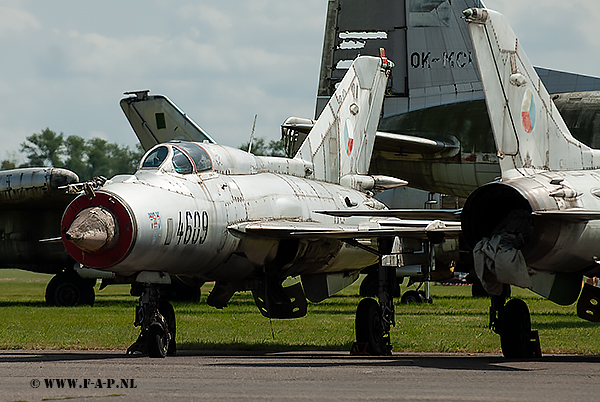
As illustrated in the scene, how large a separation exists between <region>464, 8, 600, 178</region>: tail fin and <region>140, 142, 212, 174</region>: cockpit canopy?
4041 millimetres

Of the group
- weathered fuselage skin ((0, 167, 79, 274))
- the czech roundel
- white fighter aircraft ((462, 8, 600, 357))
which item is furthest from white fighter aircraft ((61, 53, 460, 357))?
weathered fuselage skin ((0, 167, 79, 274))

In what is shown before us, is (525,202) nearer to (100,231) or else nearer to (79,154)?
(100,231)

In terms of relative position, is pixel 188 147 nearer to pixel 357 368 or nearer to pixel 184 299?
pixel 357 368

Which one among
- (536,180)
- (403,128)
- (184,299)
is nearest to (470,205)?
(536,180)

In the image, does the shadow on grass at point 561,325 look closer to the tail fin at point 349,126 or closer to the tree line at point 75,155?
the tail fin at point 349,126

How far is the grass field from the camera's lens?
559 inches

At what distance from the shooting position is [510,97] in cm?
1064

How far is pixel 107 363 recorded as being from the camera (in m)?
9.89

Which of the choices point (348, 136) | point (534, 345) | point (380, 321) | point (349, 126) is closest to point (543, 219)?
point (534, 345)

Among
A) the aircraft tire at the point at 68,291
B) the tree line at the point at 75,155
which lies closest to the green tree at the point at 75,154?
the tree line at the point at 75,155

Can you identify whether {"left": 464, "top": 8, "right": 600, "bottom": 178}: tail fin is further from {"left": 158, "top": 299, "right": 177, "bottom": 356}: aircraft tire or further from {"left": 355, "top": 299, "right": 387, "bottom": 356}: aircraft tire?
{"left": 158, "top": 299, "right": 177, "bottom": 356}: aircraft tire

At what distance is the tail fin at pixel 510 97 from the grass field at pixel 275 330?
12.9 ft

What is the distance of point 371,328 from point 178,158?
404cm

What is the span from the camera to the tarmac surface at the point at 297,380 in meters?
6.77
